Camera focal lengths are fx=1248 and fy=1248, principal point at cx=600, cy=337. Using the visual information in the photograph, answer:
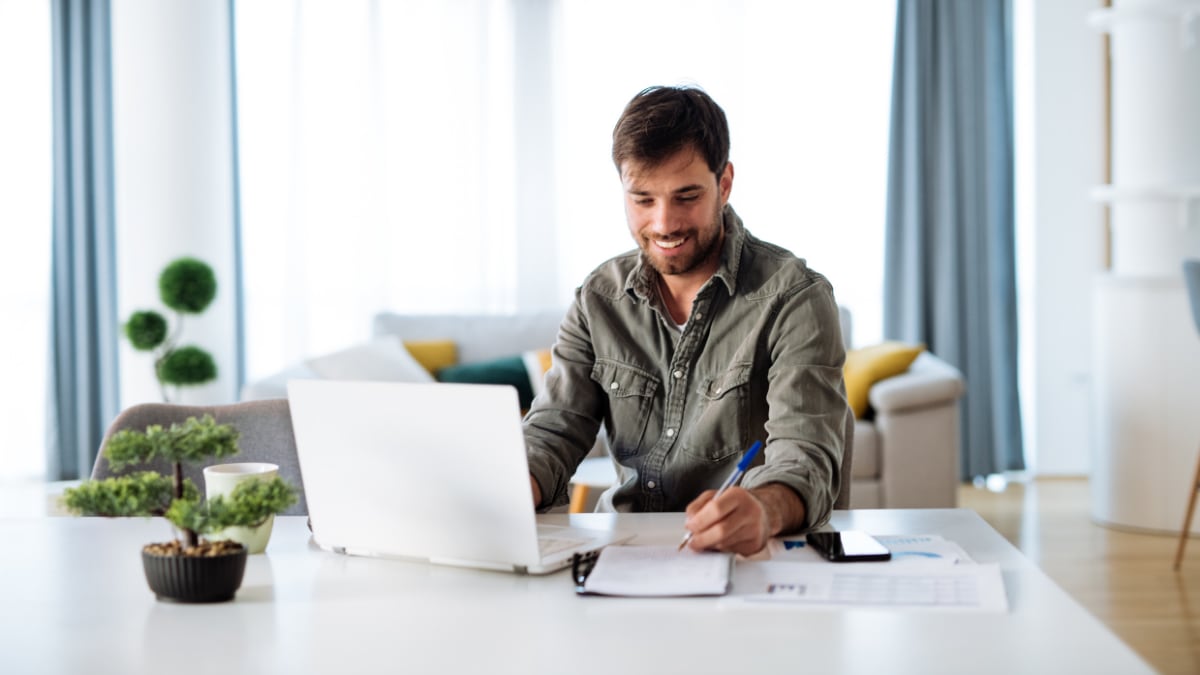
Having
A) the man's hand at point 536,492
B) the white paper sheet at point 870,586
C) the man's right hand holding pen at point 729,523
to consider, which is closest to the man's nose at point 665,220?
the man's hand at point 536,492

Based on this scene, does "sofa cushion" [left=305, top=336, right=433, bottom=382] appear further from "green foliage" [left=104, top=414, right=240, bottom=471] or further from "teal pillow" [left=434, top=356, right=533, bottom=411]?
"green foliage" [left=104, top=414, right=240, bottom=471]

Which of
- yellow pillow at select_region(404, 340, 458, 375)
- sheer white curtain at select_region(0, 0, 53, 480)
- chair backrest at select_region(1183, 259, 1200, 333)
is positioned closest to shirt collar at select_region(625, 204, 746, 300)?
chair backrest at select_region(1183, 259, 1200, 333)

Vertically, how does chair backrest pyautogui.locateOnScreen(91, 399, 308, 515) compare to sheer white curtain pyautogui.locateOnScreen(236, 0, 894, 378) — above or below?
below

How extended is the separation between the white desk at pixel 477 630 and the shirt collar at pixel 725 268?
0.64 metres

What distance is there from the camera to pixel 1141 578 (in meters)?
3.61

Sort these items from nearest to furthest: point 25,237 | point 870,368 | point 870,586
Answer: point 870,586, point 870,368, point 25,237

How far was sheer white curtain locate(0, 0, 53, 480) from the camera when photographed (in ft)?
18.0

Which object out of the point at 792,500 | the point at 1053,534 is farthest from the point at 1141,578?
the point at 792,500

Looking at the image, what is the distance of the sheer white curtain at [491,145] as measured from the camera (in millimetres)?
5535

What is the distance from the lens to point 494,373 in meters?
4.70

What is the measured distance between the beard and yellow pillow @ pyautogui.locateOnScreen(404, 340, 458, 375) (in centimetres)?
304

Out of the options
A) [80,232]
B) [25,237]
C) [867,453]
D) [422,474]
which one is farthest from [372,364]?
[422,474]

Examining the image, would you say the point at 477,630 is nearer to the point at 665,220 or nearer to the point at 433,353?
the point at 665,220

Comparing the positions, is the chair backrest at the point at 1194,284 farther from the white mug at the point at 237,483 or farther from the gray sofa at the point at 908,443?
the white mug at the point at 237,483
